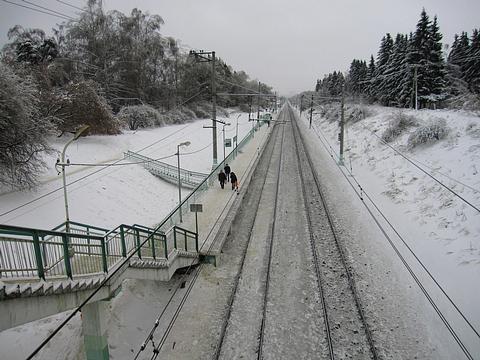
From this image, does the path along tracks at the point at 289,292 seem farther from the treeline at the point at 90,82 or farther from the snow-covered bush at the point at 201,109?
the snow-covered bush at the point at 201,109

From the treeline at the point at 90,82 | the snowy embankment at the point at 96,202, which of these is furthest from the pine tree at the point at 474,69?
the snowy embankment at the point at 96,202

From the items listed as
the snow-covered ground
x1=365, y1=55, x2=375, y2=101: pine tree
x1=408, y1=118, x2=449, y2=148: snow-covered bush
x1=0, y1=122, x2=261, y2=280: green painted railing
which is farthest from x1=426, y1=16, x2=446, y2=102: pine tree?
x1=0, y1=122, x2=261, y2=280: green painted railing

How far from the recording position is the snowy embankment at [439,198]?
9844 millimetres

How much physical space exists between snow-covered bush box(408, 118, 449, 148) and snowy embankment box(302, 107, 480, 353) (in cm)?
15

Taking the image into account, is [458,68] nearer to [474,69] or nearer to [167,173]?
[474,69]

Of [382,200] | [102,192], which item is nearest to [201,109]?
[102,192]

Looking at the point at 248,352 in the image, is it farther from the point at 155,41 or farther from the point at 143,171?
the point at 155,41

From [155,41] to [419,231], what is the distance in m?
47.6

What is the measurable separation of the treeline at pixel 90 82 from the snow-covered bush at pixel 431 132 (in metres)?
13.9

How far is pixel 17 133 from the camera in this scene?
1411 cm

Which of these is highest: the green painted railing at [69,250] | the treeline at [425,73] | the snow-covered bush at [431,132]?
the treeline at [425,73]

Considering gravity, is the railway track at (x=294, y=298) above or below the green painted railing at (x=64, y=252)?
below

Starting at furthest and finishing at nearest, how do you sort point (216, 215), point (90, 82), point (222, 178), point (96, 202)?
point (90, 82) → point (222, 178) → point (96, 202) → point (216, 215)

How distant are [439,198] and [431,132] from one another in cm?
784
